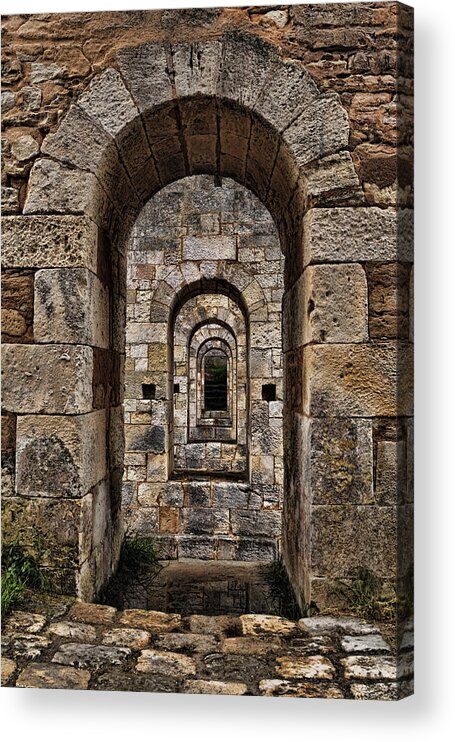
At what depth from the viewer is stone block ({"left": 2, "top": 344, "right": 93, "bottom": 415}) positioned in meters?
3.13

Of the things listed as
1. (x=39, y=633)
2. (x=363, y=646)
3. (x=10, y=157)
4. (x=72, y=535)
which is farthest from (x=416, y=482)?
(x=10, y=157)

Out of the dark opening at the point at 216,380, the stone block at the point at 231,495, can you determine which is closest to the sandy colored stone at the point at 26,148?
the stone block at the point at 231,495

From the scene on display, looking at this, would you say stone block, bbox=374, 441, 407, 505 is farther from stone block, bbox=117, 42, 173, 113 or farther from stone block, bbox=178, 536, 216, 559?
stone block, bbox=178, 536, 216, 559

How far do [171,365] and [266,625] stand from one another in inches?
214

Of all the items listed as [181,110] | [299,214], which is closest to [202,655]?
[299,214]

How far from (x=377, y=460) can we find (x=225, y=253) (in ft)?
17.2

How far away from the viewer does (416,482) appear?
2914 millimetres

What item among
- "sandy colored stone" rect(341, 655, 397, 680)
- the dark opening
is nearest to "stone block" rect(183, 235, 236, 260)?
"sandy colored stone" rect(341, 655, 397, 680)

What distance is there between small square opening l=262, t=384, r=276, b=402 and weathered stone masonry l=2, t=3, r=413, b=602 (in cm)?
453

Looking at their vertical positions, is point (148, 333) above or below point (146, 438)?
above

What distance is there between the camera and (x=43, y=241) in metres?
3.14

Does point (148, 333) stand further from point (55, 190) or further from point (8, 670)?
point (8, 670)

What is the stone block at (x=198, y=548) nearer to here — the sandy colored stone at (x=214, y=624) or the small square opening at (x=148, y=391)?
the small square opening at (x=148, y=391)

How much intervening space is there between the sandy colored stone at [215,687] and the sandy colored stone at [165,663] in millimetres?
45
